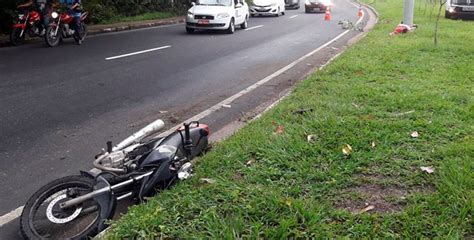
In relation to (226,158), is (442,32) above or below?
below

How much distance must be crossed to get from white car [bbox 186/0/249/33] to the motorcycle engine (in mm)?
13590

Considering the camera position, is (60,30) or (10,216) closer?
(10,216)

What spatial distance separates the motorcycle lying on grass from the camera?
337 cm

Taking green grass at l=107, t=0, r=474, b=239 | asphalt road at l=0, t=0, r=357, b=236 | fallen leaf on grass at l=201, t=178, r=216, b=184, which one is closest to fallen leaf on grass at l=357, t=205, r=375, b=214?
green grass at l=107, t=0, r=474, b=239

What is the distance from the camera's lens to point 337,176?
150 inches

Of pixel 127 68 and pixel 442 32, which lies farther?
pixel 442 32

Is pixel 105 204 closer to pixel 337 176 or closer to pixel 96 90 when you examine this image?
pixel 337 176

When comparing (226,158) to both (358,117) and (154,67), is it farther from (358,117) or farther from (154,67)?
(154,67)

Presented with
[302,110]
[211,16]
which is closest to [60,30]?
[211,16]

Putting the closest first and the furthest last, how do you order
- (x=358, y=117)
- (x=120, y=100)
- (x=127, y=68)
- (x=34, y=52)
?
(x=358, y=117) → (x=120, y=100) → (x=127, y=68) → (x=34, y=52)

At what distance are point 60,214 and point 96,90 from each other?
4543mm

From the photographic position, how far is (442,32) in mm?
13562

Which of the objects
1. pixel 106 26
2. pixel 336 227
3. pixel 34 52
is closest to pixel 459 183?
pixel 336 227

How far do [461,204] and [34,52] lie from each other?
1095 centimetres
